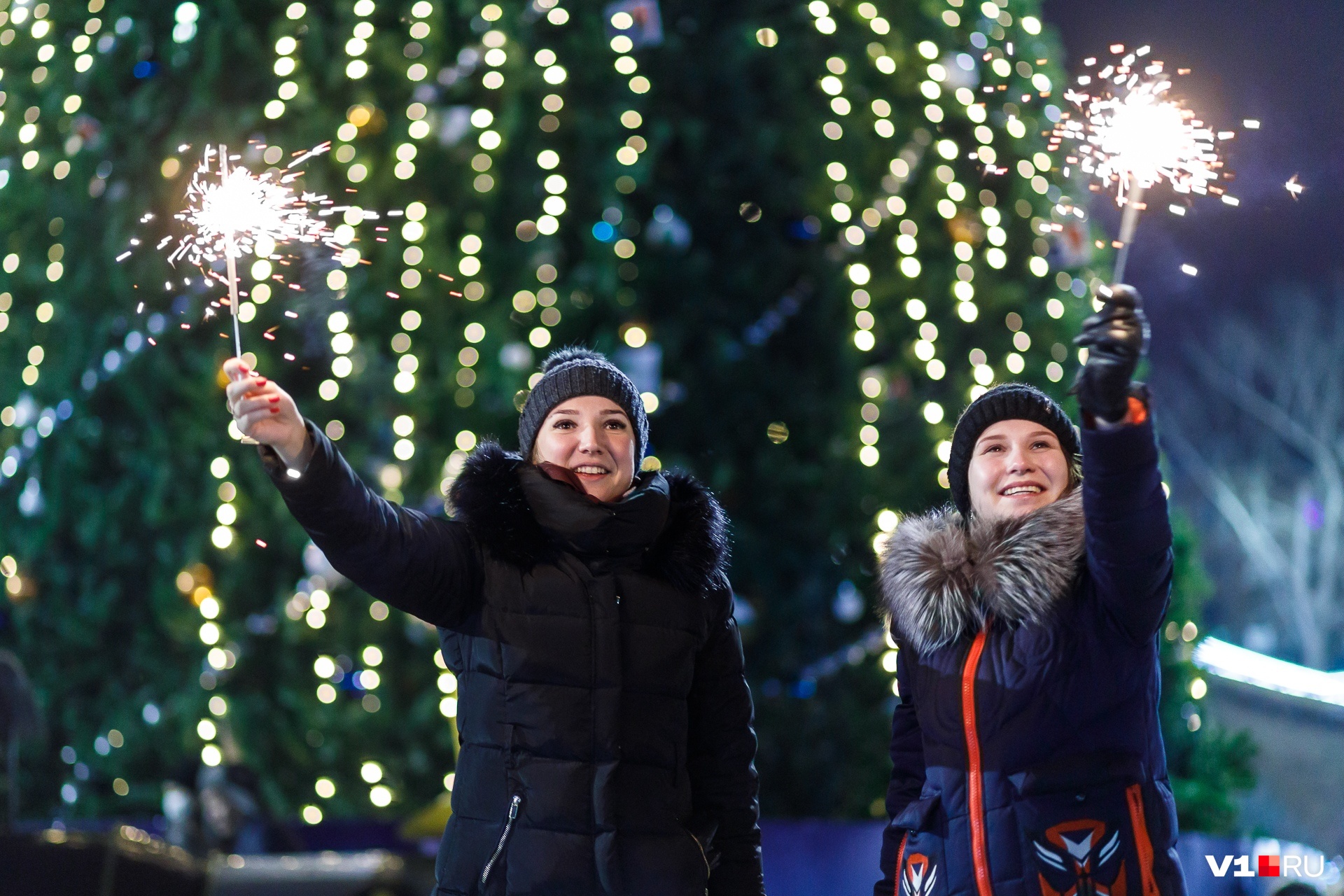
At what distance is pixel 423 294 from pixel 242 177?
1.16 meters

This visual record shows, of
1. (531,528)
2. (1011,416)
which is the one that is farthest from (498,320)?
(1011,416)

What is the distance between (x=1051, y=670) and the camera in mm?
1910

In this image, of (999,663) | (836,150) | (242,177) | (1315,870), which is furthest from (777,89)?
(1315,870)

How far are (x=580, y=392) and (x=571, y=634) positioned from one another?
0.45 metres

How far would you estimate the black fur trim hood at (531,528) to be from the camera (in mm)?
2125

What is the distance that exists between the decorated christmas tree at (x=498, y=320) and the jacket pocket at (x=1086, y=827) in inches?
57.5

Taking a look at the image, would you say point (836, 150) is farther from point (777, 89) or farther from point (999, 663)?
point (999, 663)

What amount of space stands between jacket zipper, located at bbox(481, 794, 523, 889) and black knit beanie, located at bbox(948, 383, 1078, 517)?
0.90 meters

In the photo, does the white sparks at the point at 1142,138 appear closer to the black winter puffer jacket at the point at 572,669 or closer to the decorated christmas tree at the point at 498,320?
the black winter puffer jacket at the point at 572,669

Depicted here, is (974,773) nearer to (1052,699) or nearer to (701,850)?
(1052,699)

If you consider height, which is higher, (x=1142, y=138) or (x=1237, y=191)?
(x=1237, y=191)
